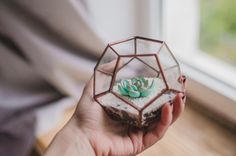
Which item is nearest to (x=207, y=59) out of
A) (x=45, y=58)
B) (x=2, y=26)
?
(x=45, y=58)

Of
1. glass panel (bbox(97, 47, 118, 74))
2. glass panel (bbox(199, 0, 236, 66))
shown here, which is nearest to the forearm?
glass panel (bbox(97, 47, 118, 74))

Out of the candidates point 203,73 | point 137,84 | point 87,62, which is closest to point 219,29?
point 203,73

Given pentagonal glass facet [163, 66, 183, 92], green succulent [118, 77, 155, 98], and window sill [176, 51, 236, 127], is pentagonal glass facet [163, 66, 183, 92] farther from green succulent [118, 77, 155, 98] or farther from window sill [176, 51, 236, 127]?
window sill [176, 51, 236, 127]

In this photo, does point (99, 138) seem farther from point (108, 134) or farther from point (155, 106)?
point (155, 106)

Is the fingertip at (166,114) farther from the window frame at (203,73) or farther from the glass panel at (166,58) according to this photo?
the window frame at (203,73)

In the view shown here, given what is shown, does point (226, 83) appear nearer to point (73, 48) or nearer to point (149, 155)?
point (149, 155)

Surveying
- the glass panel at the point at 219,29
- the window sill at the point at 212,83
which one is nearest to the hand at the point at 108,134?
the window sill at the point at 212,83

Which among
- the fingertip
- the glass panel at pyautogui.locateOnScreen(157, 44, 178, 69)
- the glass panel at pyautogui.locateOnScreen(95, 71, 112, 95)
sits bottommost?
the fingertip
